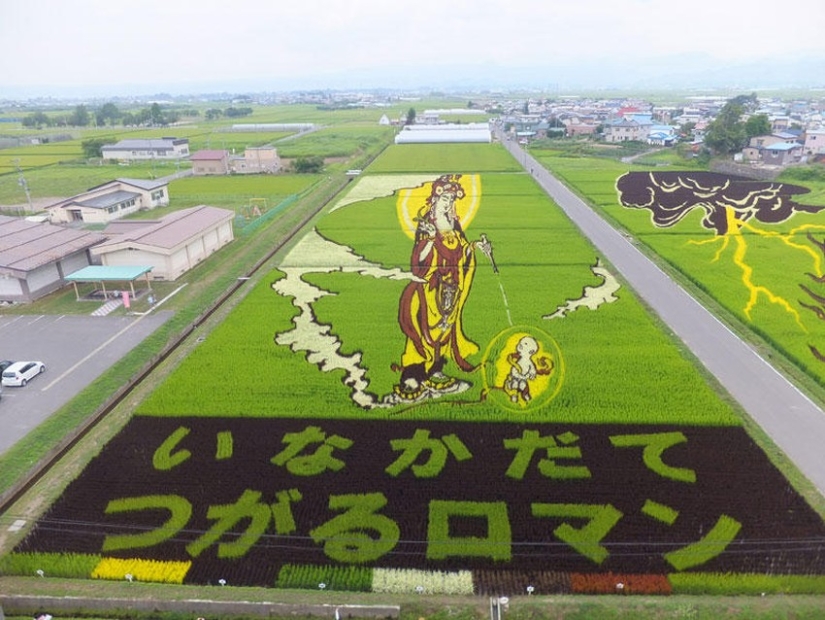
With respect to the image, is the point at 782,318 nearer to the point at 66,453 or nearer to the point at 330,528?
the point at 330,528

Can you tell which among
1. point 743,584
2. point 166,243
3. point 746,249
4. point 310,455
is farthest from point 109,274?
point 746,249

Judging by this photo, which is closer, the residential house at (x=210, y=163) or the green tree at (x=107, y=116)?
the residential house at (x=210, y=163)

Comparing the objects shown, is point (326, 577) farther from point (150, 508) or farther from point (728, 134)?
point (728, 134)

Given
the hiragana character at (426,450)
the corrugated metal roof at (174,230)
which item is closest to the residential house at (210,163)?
the corrugated metal roof at (174,230)

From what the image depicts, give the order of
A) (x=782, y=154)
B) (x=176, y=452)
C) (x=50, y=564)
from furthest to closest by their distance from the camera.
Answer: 1. (x=782, y=154)
2. (x=176, y=452)
3. (x=50, y=564)

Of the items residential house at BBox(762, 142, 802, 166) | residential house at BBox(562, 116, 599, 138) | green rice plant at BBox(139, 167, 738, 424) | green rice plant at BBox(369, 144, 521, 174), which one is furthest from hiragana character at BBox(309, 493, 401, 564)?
residential house at BBox(562, 116, 599, 138)

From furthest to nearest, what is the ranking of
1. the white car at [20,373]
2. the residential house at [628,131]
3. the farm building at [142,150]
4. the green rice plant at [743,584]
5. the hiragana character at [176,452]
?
1. the residential house at [628,131]
2. the farm building at [142,150]
3. the white car at [20,373]
4. the hiragana character at [176,452]
5. the green rice plant at [743,584]

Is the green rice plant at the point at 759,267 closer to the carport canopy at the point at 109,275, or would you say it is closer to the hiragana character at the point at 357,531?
the hiragana character at the point at 357,531
